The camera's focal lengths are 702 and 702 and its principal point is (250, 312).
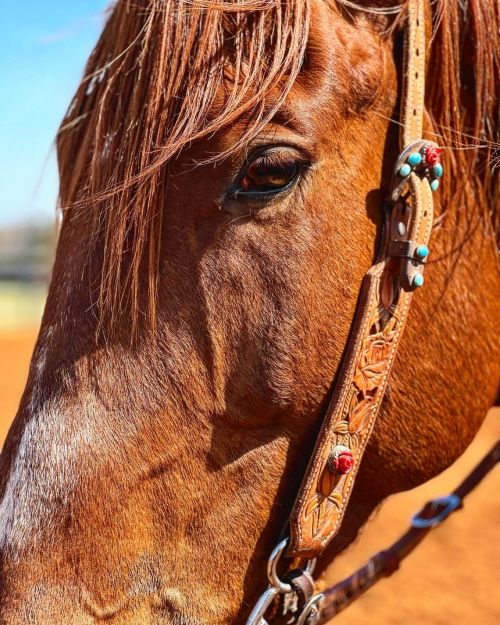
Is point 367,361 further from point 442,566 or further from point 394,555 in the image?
point 442,566

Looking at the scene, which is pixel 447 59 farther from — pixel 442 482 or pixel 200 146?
pixel 442 482

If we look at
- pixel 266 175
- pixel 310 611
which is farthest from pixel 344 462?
pixel 266 175

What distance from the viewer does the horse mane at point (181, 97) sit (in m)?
1.22

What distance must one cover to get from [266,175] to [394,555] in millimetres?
1068

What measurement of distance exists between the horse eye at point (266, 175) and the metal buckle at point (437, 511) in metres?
1.04

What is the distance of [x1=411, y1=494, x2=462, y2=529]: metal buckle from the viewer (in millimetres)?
1814

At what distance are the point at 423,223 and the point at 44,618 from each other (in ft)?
3.10

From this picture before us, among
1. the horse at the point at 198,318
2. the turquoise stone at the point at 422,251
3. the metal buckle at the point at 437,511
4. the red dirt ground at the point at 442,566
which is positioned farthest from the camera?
the red dirt ground at the point at 442,566

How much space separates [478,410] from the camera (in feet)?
4.79

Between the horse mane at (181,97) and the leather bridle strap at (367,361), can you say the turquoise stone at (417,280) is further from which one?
the horse mane at (181,97)

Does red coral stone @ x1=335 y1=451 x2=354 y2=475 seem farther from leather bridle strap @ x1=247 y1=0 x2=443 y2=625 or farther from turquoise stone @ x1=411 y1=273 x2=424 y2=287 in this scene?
turquoise stone @ x1=411 y1=273 x2=424 y2=287

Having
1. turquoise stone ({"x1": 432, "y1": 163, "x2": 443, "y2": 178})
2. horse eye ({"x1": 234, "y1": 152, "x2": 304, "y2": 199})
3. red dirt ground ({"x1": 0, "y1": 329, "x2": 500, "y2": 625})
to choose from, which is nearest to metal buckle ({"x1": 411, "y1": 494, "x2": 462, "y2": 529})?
turquoise stone ({"x1": 432, "y1": 163, "x2": 443, "y2": 178})

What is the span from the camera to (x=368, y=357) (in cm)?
125

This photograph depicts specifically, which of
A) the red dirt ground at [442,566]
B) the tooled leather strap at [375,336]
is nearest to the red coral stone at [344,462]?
the tooled leather strap at [375,336]
